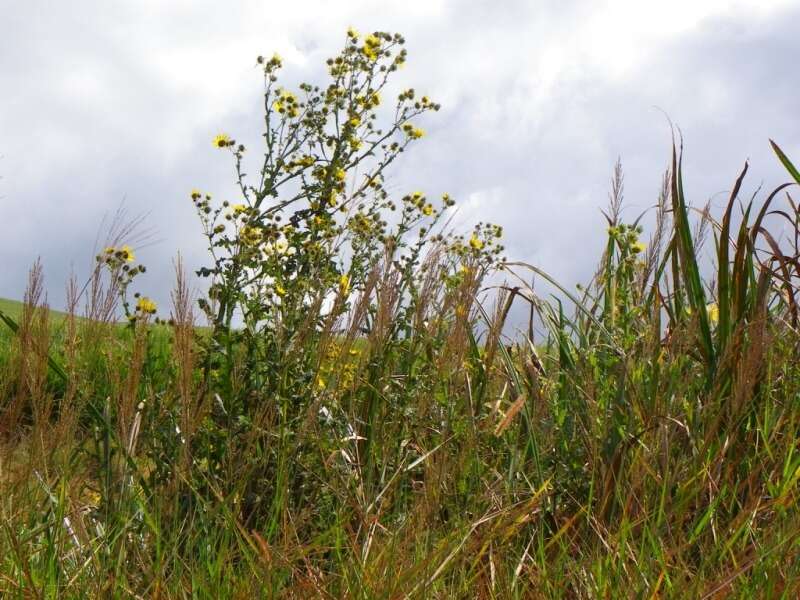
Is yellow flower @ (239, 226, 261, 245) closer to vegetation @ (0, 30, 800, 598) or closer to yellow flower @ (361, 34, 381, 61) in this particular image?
vegetation @ (0, 30, 800, 598)

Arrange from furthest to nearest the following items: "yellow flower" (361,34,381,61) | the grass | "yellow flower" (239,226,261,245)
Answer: "yellow flower" (361,34,381,61) < "yellow flower" (239,226,261,245) < the grass

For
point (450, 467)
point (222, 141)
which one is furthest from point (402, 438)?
point (222, 141)

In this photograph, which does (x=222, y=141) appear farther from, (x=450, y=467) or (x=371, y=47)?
(x=450, y=467)

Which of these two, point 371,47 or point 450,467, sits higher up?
point 371,47

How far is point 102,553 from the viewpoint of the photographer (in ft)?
7.40

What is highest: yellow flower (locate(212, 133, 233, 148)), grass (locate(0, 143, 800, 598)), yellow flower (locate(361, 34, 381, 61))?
yellow flower (locate(361, 34, 381, 61))

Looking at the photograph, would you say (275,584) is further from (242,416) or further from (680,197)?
(680,197)

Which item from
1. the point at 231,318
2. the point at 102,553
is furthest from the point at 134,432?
the point at 231,318

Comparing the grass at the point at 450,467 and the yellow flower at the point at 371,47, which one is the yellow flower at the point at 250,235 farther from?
the yellow flower at the point at 371,47

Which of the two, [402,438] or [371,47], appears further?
[371,47]

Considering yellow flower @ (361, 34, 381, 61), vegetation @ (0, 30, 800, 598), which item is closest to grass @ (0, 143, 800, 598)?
vegetation @ (0, 30, 800, 598)

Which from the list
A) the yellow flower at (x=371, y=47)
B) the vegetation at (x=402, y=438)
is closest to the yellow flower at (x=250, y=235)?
the vegetation at (x=402, y=438)

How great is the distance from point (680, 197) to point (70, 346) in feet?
6.46

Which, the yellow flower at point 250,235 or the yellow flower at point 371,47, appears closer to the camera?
the yellow flower at point 250,235
